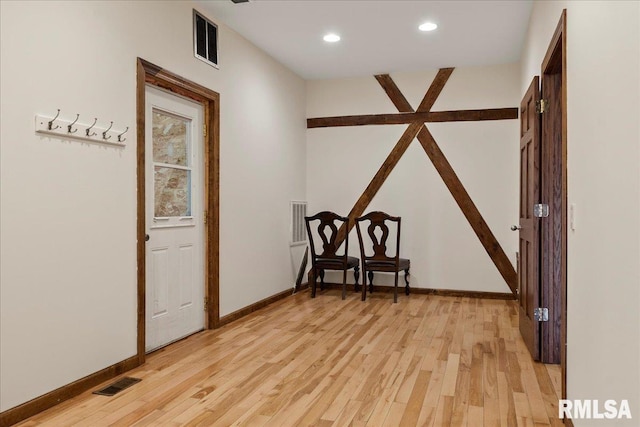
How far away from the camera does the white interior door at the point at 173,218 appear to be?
353 cm

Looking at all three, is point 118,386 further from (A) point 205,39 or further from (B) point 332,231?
(B) point 332,231

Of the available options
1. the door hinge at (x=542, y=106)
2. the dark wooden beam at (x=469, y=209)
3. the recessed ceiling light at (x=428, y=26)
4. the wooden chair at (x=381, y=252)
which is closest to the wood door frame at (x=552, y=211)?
the door hinge at (x=542, y=106)

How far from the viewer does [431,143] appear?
587 centimetres

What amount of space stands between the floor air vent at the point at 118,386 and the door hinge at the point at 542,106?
3.13m

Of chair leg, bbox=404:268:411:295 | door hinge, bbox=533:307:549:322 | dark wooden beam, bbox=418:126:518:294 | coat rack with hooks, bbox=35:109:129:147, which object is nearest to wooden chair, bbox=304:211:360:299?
chair leg, bbox=404:268:411:295

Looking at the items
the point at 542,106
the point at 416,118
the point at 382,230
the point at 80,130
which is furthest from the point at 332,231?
the point at 80,130

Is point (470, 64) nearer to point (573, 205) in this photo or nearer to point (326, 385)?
point (573, 205)

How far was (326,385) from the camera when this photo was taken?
9.35ft

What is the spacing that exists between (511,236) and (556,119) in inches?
107

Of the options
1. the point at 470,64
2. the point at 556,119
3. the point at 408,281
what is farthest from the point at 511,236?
the point at 556,119

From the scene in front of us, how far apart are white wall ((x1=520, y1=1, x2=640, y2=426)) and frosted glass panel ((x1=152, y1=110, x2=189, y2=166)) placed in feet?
9.09

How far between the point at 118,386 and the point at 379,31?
3.71 meters

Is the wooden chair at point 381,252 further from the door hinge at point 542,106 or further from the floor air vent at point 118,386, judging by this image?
the floor air vent at point 118,386

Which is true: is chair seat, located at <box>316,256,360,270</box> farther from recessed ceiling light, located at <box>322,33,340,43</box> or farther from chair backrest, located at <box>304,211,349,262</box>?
recessed ceiling light, located at <box>322,33,340,43</box>
